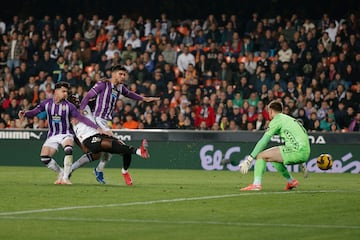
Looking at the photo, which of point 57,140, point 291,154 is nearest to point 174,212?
point 291,154

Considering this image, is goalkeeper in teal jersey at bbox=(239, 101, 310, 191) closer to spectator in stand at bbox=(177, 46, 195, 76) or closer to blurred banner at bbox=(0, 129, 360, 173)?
blurred banner at bbox=(0, 129, 360, 173)

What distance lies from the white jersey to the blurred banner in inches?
328

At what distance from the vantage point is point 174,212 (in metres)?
11.7

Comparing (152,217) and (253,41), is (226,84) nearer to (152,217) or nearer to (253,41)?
(253,41)

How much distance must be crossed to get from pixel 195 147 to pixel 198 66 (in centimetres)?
427

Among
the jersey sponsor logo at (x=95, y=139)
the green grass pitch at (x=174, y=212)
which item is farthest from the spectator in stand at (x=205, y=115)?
the jersey sponsor logo at (x=95, y=139)

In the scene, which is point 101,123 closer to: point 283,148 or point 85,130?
point 85,130

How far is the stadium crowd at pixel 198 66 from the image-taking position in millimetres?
26703

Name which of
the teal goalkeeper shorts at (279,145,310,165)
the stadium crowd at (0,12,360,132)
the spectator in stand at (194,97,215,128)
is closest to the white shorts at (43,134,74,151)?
the teal goalkeeper shorts at (279,145,310,165)

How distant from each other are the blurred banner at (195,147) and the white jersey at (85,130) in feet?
27.4

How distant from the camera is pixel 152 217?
11.2m

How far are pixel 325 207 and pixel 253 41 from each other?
1729 centimetres

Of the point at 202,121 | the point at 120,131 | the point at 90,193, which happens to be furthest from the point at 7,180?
the point at 202,121

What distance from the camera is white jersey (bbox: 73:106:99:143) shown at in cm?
1656
